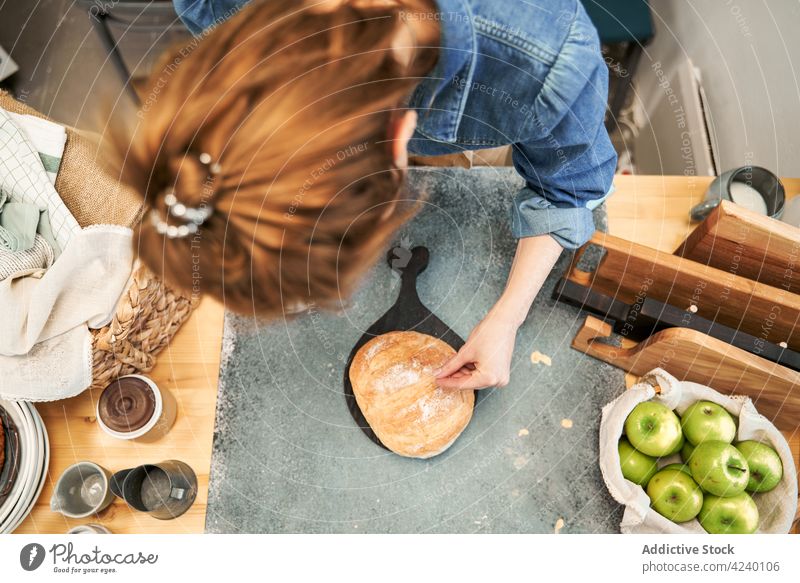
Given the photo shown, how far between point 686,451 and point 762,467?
74 millimetres

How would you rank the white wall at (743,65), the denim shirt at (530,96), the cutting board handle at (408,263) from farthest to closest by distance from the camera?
the white wall at (743,65) < the cutting board handle at (408,263) < the denim shirt at (530,96)

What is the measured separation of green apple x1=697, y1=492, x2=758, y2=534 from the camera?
1.83ft

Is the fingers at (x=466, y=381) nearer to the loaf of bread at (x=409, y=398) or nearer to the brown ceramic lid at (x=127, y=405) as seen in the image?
the loaf of bread at (x=409, y=398)

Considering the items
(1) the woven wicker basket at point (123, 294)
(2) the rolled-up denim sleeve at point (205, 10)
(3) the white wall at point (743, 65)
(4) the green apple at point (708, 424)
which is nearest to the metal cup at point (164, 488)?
(1) the woven wicker basket at point (123, 294)

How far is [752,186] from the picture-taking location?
0.76 m

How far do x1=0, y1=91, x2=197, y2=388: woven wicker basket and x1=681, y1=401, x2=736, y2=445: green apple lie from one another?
2.11 ft

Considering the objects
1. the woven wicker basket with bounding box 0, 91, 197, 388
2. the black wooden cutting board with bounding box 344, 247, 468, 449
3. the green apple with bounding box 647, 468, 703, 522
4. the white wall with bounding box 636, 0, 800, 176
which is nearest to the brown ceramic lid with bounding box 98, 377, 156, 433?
the woven wicker basket with bounding box 0, 91, 197, 388

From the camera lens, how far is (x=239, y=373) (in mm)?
696

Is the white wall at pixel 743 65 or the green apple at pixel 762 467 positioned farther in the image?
the white wall at pixel 743 65

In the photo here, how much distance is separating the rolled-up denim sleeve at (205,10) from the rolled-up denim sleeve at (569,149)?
1.10 feet

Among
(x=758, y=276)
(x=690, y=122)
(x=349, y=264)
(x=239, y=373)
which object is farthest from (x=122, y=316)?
(x=690, y=122)

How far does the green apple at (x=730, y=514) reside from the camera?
56cm

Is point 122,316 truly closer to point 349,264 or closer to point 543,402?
point 349,264

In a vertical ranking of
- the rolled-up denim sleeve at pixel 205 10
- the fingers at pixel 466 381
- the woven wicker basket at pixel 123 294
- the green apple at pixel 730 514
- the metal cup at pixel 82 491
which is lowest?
the green apple at pixel 730 514
